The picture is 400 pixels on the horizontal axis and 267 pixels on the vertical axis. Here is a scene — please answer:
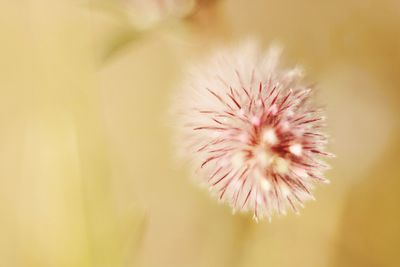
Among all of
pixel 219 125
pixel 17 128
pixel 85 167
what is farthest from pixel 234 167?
pixel 17 128

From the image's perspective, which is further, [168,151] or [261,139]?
[168,151]

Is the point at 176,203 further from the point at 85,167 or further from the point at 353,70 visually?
the point at 353,70

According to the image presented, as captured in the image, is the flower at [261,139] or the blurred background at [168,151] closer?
the flower at [261,139]

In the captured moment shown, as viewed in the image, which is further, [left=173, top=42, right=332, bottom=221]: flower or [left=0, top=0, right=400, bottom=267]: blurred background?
[left=0, top=0, right=400, bottom=267]: blurred background
